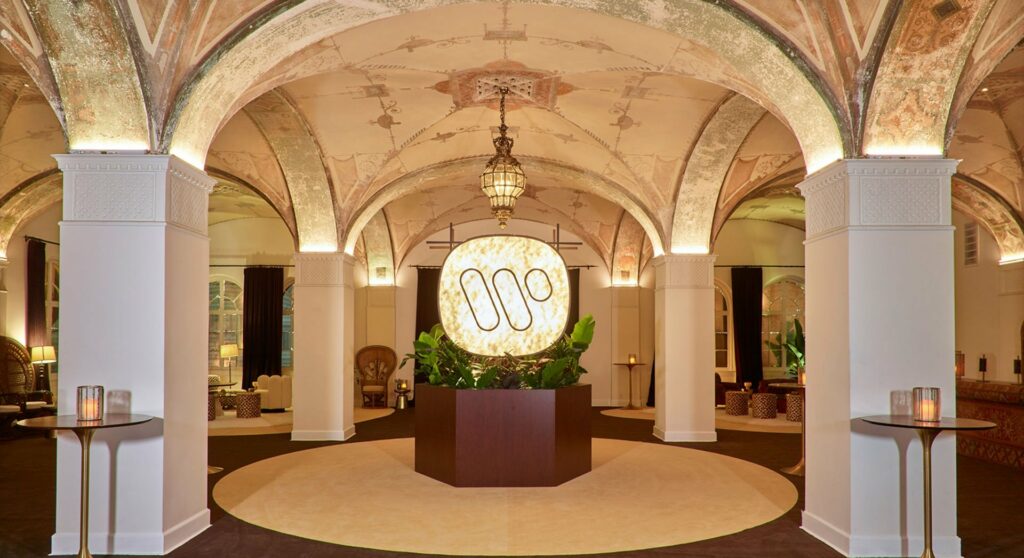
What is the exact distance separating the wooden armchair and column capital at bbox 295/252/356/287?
5713 mm

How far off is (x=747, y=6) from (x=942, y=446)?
338 centimetres

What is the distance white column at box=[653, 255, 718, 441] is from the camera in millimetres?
11398

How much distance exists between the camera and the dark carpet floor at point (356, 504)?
18.1ft

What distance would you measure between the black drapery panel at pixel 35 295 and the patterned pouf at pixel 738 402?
1254 cm

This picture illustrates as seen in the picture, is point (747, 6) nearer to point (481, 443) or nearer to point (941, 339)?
point (941, 339)

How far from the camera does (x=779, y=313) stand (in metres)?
18.8

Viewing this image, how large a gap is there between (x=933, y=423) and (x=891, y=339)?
2.74 feet

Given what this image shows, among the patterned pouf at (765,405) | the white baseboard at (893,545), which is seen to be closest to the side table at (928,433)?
the white baseboard at (893,545)

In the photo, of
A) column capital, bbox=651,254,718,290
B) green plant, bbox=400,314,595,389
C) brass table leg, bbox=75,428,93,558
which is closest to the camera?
brass table leg, bbox=75,428,93,558

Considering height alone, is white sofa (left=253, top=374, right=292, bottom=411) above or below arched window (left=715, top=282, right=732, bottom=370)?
below

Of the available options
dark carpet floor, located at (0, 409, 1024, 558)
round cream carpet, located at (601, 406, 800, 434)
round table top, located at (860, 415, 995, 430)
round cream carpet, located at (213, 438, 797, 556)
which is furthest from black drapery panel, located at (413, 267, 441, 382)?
round table top, located at (860, 415, 995, 430)

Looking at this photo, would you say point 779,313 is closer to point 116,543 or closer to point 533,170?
point 533,170

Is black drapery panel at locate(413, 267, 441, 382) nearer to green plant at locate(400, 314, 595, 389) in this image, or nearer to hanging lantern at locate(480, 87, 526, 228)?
green plant at locate(400, 314, 595, 389)

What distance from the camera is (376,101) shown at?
9.33 m
